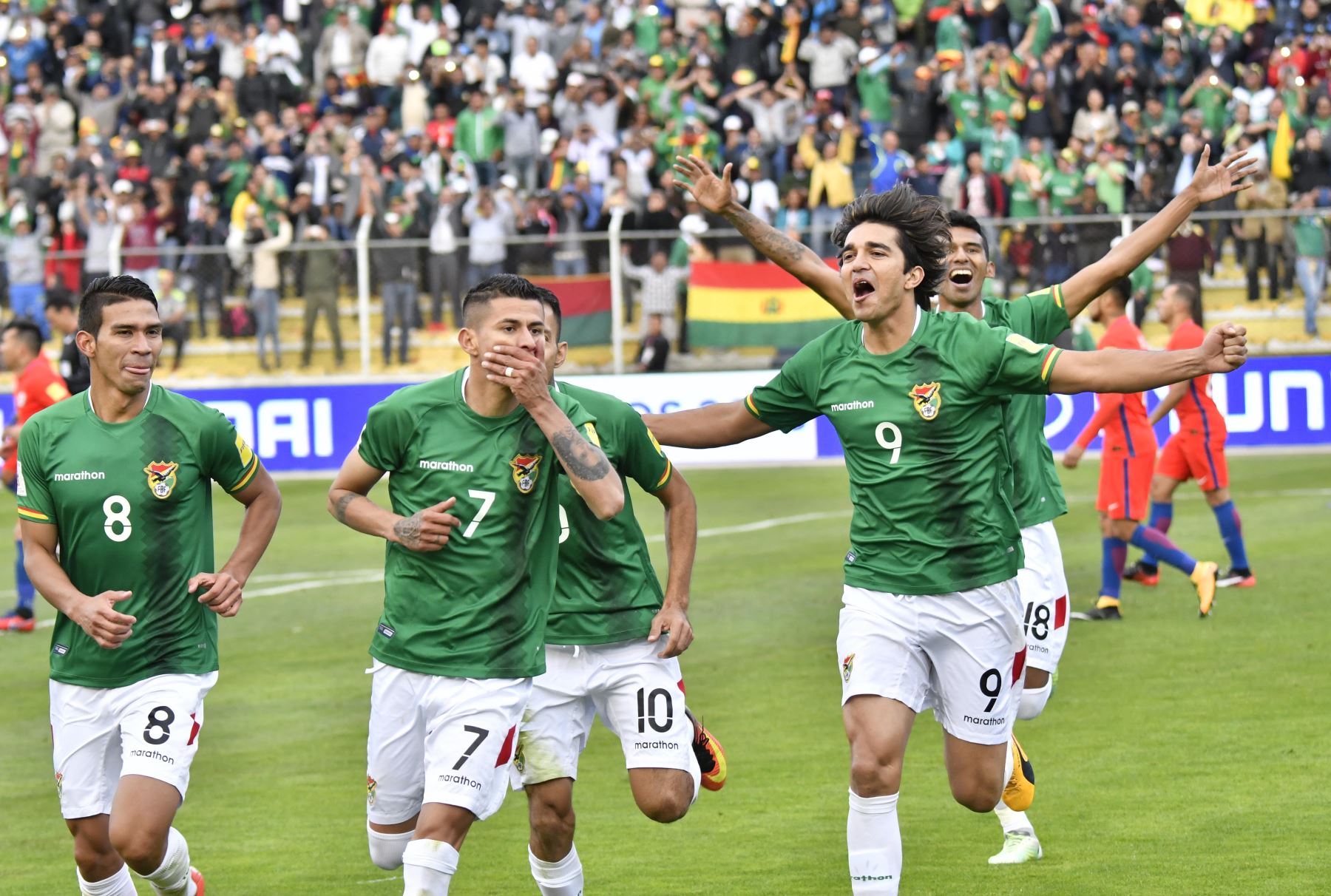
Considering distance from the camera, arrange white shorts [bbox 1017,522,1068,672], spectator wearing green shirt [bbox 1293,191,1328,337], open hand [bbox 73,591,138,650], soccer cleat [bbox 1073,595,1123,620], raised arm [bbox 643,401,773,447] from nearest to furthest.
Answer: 1. open hand [bbox 73,591,138,650]
2. raised arm [bbox 643,401,773,447]
3. white shorts [bbox 1017,522,1068,672]
4. soccer cleat [bbox 1073,595,1123,620]
5. spectator wearing green shirt [bbox 1293,191,1328,337]

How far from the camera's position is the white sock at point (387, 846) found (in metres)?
6.22

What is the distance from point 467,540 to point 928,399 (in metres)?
1.69

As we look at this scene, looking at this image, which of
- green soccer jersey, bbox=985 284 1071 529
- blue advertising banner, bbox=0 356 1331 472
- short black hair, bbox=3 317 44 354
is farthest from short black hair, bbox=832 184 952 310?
blue advertising banner, bbox=0 356 1331 472

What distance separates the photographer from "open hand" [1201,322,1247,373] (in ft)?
18.3

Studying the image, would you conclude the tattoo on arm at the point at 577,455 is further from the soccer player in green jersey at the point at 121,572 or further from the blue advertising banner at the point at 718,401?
the blue advertising banner at the point at 718,401

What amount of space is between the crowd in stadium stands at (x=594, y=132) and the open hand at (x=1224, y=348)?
15.3m

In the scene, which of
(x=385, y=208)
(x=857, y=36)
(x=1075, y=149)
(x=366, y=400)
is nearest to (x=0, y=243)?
(x=385, y=208)

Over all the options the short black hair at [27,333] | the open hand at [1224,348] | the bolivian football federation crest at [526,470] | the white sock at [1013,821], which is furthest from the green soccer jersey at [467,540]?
the short black hair at [27,333]

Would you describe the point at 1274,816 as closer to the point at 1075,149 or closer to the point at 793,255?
the point at 793,255

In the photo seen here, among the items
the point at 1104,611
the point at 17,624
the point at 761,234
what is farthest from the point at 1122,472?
the point at 17,624

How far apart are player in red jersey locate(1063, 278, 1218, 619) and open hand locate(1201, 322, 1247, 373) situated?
22.7ft

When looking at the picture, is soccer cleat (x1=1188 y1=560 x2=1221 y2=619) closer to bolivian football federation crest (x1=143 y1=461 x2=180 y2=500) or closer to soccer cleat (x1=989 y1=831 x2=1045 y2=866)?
soccer cleat (x1=989 y1=831 x2=1045 y2=866)

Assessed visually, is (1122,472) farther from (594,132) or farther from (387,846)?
(594,132)

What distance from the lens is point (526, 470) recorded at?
6.03 meters
